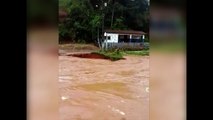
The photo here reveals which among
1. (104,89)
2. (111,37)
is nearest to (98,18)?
(111,37)

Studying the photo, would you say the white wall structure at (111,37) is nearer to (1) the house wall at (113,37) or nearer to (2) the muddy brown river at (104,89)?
(1) the house wall at (113,37)

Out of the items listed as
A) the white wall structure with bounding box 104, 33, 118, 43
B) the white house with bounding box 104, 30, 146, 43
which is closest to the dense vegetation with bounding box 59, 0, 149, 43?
the white house with bounding box 104, 30, 146, 43

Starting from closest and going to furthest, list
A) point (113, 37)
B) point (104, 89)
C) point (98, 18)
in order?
point (104, 89) < point (98, 18) < point (113, 37)

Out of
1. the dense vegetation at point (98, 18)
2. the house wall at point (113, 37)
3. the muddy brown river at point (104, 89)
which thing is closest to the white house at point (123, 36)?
the house wall at point (113, 37)

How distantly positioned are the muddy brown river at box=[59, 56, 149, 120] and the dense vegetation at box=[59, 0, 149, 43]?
1387 mm

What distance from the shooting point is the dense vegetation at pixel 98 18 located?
1425 centimetres

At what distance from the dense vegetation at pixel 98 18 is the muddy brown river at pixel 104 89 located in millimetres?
1387

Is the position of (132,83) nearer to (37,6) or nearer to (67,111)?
(67,111)

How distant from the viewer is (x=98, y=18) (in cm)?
1455

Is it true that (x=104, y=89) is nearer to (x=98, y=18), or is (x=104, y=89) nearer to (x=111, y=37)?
(x=98, y=18)

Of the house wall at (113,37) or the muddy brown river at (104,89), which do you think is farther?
the house wall at (113,37)

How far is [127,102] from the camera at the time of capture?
8594 millimetres

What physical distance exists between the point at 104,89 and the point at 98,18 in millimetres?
5101
